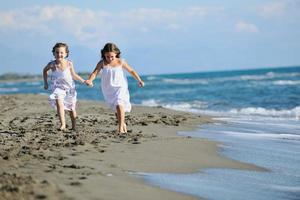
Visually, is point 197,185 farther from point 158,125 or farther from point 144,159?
point 158,125

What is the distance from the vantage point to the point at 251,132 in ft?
30.2

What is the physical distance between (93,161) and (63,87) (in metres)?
3.64

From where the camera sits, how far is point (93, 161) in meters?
5.31

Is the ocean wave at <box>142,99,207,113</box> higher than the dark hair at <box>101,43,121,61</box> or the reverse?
the reverse

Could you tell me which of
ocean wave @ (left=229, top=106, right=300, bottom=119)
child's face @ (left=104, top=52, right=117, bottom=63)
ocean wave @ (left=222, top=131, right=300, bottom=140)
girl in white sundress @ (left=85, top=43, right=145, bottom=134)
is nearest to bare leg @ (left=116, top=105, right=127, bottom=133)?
girl in white sundress @ (left=85, top=43, right=145, bottom=134)

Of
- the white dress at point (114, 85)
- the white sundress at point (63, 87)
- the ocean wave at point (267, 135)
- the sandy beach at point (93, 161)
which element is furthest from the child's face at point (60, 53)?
the ocean wave at point (267, 135)

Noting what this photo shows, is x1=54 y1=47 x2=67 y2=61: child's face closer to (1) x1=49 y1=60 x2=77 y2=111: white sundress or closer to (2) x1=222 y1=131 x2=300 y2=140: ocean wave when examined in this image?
(1) x1=49 y1=60 x2=77 y2=111: white sundress

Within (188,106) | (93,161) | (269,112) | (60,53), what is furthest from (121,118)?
(188,106)

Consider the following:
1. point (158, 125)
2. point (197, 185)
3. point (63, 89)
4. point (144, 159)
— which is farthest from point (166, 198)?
point (158, 125)

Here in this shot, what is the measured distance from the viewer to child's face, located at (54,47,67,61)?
28.2 ft

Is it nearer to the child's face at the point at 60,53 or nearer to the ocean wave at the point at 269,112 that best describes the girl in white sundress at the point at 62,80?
the child's face at the point at 60,53

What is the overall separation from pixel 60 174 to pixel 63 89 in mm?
4372

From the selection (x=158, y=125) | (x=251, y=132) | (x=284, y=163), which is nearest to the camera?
(x=284, y=163)

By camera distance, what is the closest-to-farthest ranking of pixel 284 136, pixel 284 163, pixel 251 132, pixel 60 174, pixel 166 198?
pixel 166 198 < pixel 60 174 < pixel 284 163 < pixel 284 136 < pixel 251 132
